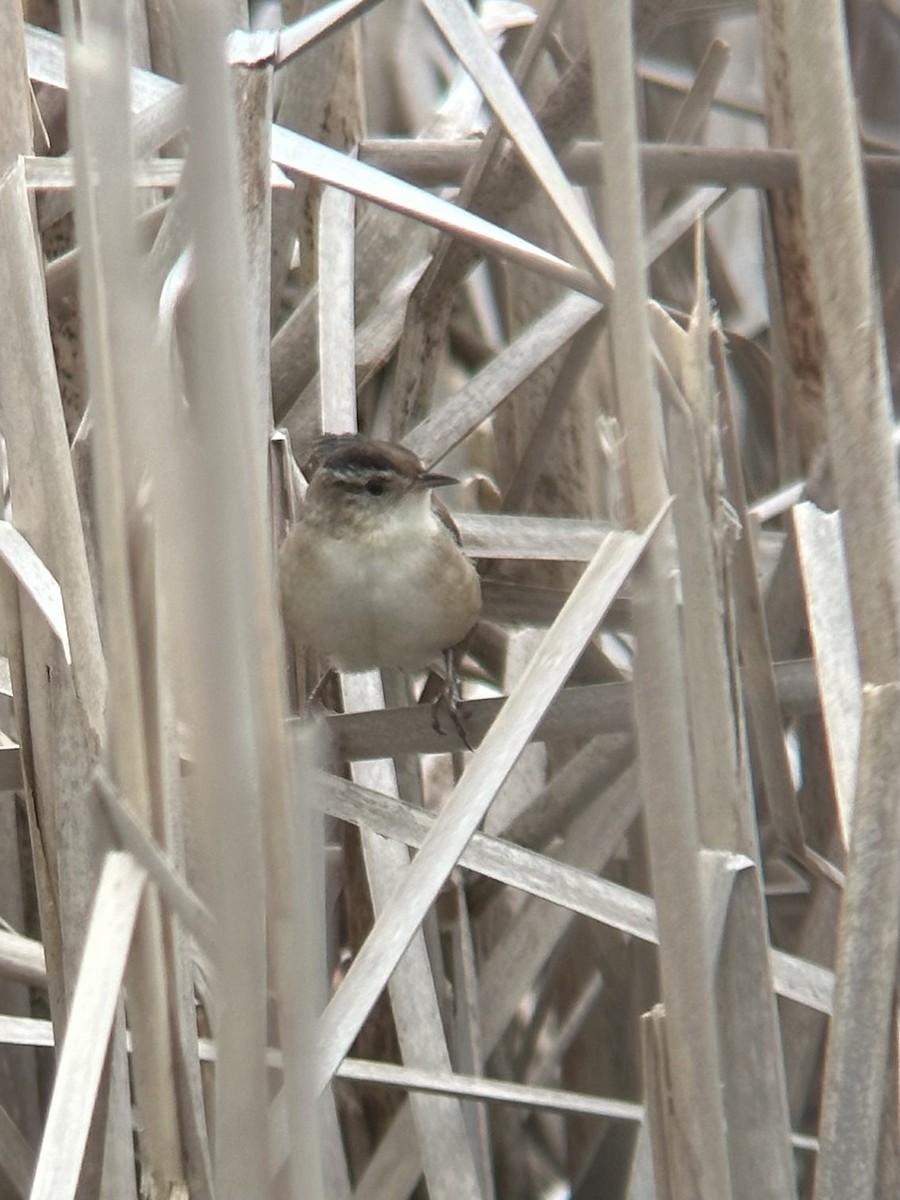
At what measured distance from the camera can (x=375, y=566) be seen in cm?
287

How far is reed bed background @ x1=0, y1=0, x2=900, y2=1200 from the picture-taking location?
1.11 meters

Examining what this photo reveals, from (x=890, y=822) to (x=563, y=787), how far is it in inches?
41.4

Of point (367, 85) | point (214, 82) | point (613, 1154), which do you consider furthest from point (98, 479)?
point (367, 85)

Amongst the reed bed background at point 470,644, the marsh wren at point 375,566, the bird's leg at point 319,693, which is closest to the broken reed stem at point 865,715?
the reed bed background at point 470,644

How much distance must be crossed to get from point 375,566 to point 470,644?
282 millimetres

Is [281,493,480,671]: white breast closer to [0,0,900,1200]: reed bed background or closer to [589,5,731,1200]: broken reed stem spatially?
[0,0,900,1200]: reed bed background

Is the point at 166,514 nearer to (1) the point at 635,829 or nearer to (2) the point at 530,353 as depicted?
(2) the point at 530,353

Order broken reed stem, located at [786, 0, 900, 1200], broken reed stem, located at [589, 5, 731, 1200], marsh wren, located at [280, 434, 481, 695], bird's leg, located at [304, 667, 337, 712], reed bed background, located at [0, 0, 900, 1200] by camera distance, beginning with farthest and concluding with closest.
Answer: bird's leg, located at [304, 667, 337, 712]
marsh wren, located at [280, 434, 481, 695]
broken reed stem, located at [786, 0, 900, 1200]
broken reed stem, located at [589, 5, 731, 1200]
reed bed background, located at [0, 0, 900, 1200]

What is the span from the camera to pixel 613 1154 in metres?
2.81

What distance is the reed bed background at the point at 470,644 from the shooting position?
111cm

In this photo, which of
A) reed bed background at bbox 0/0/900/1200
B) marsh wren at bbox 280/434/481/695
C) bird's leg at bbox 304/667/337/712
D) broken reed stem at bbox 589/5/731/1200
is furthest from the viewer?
bird's leg at bbox 304/667/337/712

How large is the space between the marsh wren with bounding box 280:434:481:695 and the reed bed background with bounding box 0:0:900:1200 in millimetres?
79

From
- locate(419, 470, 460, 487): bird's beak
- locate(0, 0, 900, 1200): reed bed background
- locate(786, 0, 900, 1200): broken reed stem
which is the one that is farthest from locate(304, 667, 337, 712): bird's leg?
locate(786, 0, 900, 1200): broken reed stem

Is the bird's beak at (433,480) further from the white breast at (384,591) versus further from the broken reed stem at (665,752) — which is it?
the broken reed stem at (665,752)
